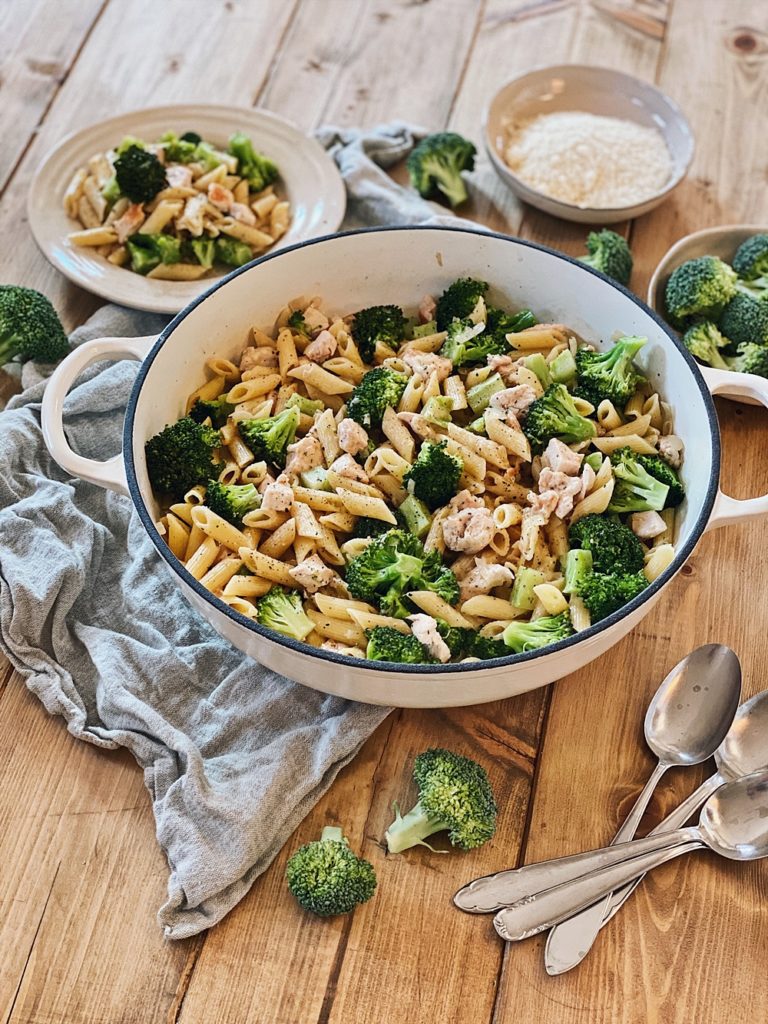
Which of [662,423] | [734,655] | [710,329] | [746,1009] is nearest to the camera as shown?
[746,1009]

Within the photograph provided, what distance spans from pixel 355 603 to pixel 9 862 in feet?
2.62

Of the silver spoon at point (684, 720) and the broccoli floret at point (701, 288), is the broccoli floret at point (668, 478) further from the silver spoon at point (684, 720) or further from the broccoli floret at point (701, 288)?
the broccoli floret at point (701, 288)

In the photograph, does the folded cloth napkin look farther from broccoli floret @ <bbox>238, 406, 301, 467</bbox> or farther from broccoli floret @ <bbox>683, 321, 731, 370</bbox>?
broccoli floret @ <bbox>683, 321, 731, 370</bbox>

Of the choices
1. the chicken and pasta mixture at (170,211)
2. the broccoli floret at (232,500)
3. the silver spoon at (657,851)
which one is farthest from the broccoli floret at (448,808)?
the chicken and pasta mixture at (170,211)

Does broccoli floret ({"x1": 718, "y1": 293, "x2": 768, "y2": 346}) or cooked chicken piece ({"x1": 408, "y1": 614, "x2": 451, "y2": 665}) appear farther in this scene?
broccoli floret ({"x1": 718, "y1": 293, "x2": 768, "y2": 346})

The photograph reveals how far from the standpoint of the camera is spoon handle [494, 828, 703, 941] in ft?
6.05

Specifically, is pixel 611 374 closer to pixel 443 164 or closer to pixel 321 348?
pixel 321 348

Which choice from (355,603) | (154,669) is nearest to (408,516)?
(355,603)

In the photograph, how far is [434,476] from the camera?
216 centimetres

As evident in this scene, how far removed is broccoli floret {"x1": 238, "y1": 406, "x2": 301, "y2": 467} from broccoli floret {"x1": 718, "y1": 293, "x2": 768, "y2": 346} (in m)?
1.18

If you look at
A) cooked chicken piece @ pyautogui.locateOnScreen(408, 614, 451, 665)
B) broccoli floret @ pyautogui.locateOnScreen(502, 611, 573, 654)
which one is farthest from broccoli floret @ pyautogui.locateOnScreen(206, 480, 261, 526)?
broccoli floret @ pyautogui.locateOnScreen(502, 611, 573, 654)

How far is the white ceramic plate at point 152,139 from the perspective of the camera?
2807 mm

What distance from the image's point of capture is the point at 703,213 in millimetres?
3189

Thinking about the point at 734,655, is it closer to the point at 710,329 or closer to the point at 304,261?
the point at 710,329
